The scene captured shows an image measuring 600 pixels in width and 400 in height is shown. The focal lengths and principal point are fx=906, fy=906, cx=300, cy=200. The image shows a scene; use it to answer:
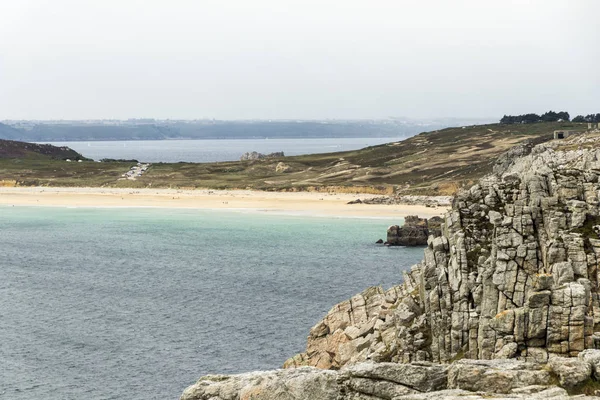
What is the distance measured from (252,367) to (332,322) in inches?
270

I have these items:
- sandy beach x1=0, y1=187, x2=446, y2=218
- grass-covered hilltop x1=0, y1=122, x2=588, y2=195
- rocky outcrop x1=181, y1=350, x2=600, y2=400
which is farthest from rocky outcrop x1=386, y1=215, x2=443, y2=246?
rocky outcrop x1=181, y1=350, x2=600, y2=400

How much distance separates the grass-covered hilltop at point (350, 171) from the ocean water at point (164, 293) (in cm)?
3274

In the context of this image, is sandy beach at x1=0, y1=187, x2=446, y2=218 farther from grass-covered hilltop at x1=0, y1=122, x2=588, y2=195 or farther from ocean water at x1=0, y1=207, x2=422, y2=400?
ocean water at x1=0, y1=207, x2=422, y2=400

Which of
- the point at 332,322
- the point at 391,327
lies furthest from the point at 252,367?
the point at 391,327

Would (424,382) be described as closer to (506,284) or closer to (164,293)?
(506,284)

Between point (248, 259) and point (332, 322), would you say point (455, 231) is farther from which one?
point (248, 259)

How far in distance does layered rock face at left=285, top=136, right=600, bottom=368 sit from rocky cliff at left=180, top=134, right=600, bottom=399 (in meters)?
0.03

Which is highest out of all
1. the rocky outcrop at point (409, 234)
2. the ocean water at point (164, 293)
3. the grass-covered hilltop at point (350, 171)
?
the grass-covered hilltop at point (350, 171)

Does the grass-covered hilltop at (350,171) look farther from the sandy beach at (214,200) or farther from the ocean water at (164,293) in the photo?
the ocean water at (164,293)

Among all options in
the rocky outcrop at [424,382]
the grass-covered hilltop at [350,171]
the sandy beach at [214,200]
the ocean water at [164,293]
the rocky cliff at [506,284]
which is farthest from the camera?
the grass-covered hilltop at [350,171]

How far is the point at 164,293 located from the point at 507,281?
44.0 m

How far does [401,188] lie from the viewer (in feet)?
470

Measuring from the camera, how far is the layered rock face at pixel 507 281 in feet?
82.8

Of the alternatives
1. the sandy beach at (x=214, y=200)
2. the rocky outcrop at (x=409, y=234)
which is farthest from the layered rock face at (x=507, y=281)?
the sandy beach at (x=214, y=200)
